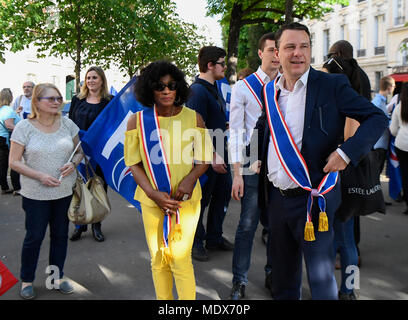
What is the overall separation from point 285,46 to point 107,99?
3.33m

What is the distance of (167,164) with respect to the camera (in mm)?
2938

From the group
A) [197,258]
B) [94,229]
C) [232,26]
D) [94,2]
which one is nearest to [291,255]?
[197,258]

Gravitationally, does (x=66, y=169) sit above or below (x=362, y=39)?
below

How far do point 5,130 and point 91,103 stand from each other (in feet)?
13.1

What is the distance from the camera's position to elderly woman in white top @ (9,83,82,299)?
3.68 meters

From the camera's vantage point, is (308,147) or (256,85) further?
(256,85)

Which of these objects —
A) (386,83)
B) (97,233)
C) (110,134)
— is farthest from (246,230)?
(386,83)

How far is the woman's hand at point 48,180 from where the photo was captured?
3643 millimetres

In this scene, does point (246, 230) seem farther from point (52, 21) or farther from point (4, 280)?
point (52, 21)

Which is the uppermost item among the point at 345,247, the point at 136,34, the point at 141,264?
the point at 136,34

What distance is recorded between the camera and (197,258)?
15.3 ft

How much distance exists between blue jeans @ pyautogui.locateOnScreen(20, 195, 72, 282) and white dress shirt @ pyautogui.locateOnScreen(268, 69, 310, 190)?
6.96ft

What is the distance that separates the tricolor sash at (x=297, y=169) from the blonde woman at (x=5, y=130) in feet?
23.1

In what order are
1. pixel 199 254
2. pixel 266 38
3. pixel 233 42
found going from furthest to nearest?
pixel 233 42
pixel 199 254
pixel 266 38
